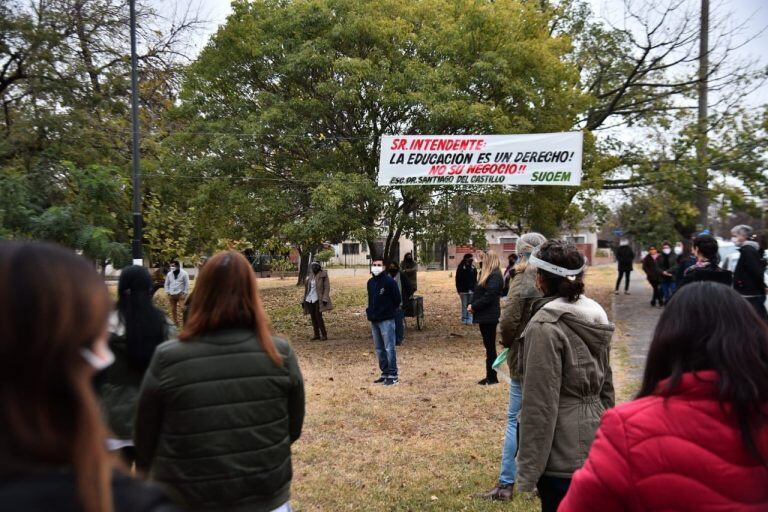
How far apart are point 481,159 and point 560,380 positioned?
9233 millimetres

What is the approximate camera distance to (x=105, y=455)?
41.8 inches

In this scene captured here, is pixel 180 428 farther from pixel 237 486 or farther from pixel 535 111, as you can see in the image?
pixel 535 111

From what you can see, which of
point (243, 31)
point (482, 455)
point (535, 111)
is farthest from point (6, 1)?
point (482, 455)

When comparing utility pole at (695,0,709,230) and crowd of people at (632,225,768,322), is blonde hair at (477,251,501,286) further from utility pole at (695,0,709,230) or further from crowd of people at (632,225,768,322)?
utility pole at (695,0,709,230)

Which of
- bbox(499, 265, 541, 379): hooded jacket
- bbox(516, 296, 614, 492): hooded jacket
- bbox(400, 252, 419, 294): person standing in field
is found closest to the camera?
bbox(516, 296, 614, 492): hooded jacket

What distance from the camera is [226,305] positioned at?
2525mm

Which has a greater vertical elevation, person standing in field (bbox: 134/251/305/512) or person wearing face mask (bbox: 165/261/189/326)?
person standing in field (bbox: 134/251/305/512)

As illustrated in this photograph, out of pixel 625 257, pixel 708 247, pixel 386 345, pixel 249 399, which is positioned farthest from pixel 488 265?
pixel 625 257

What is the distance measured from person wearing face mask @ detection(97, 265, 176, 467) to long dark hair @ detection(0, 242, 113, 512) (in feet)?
8.21

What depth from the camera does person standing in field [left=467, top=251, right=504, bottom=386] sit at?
347 inches

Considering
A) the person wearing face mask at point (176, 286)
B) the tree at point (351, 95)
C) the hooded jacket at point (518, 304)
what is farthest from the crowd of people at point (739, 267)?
the person wearing face mask at point (176, 286)

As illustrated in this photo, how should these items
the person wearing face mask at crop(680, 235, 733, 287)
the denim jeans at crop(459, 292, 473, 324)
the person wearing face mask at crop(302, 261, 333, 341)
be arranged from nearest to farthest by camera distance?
the person wearing face mask at crop(680, 235, 733, 287)
the person wearing face mask at crop(302, 261, 333, 341)
the denim jeans at crop(459, 292, 473, 324)

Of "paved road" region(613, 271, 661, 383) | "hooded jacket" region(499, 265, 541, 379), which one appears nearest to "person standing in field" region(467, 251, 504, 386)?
"paved road" region(613, 271, 661, 383)

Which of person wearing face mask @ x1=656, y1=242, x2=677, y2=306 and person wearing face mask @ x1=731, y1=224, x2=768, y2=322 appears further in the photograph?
person wearing face mask @ x1=656, y1=242, x2=677, y2=306
